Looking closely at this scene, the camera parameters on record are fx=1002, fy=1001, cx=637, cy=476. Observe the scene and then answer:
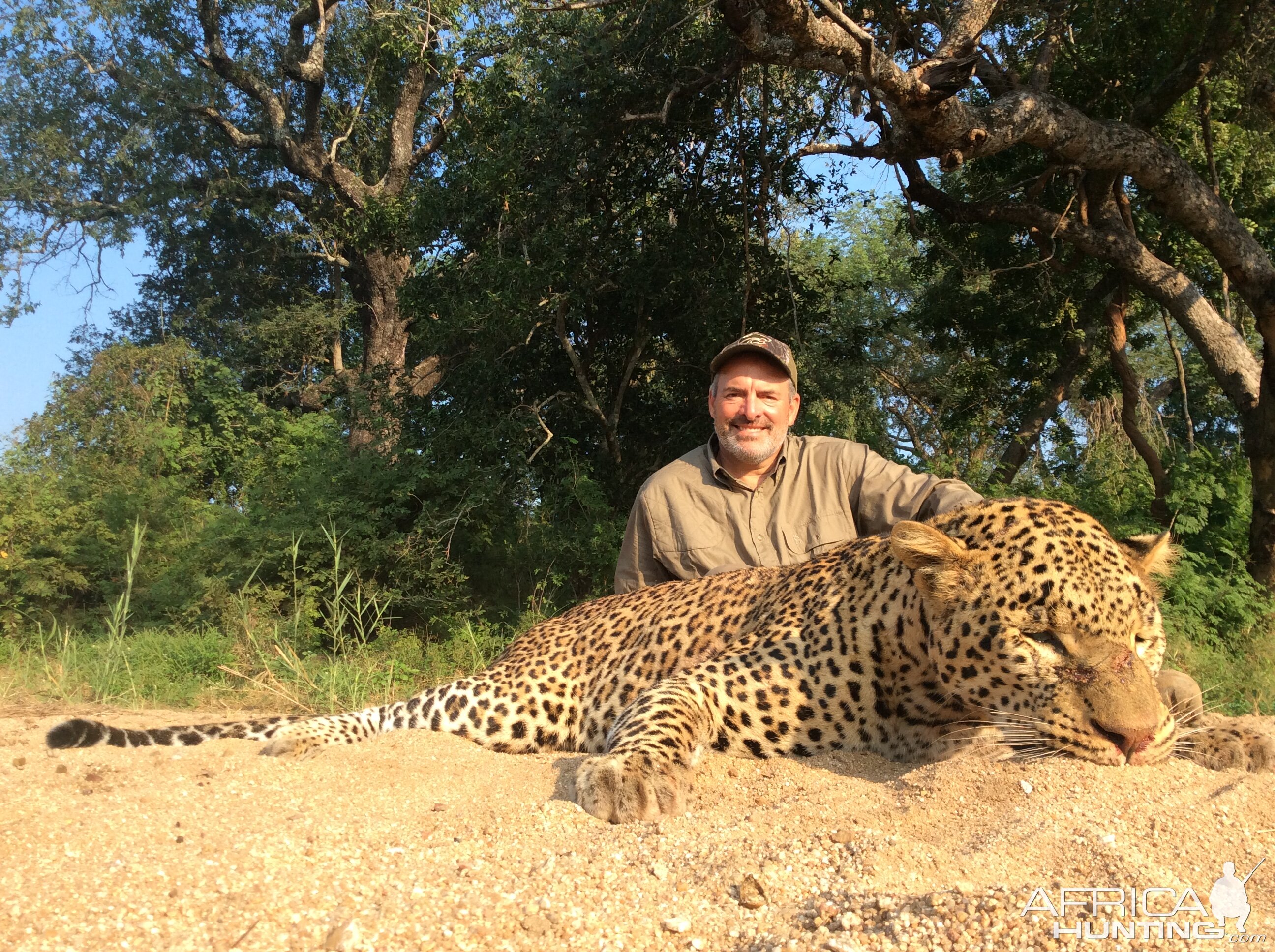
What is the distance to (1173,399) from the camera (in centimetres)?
1894

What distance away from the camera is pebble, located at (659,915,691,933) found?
218cm

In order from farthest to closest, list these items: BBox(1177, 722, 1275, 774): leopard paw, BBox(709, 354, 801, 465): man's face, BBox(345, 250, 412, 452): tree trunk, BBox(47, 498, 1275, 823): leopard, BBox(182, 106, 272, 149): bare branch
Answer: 1. BBox(182, 106, 272, 149): bare branch
2. BBox(345, 250, 412, 452): tree trunk
3. BBox(709, 354, 801, 465): man's face
4. BBox(1177, 722, 1275, 774): leopard paw
5. BBox(47, 498, 1275, 823): leopard

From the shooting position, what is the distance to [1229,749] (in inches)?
136

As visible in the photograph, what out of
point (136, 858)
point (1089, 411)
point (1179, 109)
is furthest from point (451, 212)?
point (1089, 411)

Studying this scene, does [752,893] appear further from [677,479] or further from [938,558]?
[677,479]

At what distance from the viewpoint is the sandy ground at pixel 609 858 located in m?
2.10

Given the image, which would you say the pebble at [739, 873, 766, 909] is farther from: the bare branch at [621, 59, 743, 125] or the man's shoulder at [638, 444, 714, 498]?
the bare branch at [621, 59, 743, 125]

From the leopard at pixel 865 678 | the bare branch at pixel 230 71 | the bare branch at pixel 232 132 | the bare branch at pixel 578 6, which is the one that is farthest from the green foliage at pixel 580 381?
the bare branch at pixel 232 132

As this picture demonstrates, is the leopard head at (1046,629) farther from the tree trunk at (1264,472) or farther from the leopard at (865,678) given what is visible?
the tree trunk at (1264,472)

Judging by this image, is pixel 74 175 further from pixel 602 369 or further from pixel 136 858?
pixel 136 858

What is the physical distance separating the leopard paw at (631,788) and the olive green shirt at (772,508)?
7.41 feet

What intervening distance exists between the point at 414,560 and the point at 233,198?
51.5 ft

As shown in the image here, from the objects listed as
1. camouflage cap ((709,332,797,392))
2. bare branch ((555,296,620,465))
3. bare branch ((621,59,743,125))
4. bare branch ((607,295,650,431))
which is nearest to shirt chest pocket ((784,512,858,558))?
camouflage cap ((709,332,797,392))

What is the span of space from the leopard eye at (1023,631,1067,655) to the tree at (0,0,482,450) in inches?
593
